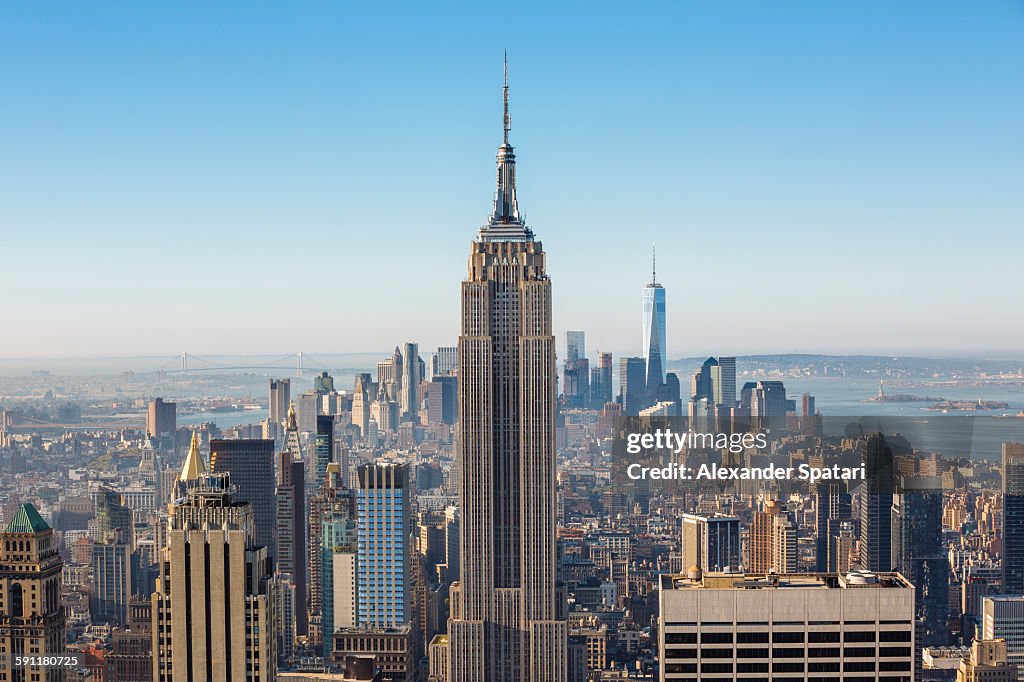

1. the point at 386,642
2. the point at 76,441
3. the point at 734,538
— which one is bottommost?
the point at 386,642

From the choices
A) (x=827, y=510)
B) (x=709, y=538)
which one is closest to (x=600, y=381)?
(x=709, y=538)

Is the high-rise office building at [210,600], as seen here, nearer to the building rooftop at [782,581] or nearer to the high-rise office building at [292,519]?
the building rooftop at [782,581]

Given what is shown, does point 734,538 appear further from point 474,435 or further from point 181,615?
point 181,615

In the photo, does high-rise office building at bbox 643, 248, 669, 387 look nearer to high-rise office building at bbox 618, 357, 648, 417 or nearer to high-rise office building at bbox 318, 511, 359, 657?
high-rise office building at bbox 618, 357, 648, 417

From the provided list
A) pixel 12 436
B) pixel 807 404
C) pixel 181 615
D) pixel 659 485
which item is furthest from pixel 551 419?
pixel 181 615

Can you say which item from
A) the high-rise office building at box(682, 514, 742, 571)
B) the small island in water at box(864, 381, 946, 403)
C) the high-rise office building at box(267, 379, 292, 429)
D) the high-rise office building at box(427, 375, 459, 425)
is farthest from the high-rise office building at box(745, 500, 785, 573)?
the high-rise office building at box(427, 375, 459, 425)

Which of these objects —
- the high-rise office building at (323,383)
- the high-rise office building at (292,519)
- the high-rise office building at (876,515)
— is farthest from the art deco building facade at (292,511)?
the high-rise office building at (876,515)

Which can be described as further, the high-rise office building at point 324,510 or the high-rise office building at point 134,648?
the high-rise office building at point 324,510
